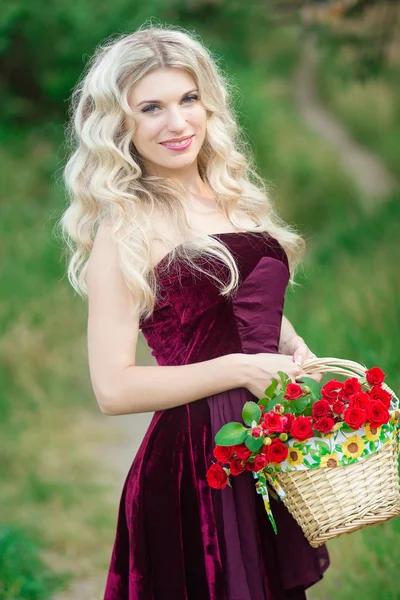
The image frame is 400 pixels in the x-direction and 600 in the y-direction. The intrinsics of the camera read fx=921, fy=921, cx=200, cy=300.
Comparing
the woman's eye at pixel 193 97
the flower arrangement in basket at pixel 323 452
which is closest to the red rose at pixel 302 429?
the flower arrangement in basket at pixel 323 452

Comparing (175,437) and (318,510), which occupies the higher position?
(175,437)

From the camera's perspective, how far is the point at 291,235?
2.62 metres

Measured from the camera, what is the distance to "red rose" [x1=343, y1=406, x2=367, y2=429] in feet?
6.66

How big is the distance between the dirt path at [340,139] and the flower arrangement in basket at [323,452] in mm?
7970

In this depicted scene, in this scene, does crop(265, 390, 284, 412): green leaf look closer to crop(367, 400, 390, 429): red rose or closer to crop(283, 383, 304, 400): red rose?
crop(283, 383, 304, 400): red rose

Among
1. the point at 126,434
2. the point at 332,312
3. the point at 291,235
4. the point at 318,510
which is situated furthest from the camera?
the point at 332,312

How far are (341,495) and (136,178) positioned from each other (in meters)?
0.99

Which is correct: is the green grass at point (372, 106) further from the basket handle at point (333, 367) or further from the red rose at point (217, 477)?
the red rose at point (217, 477)

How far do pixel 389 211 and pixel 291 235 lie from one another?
6776 millimetres

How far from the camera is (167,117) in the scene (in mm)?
2373

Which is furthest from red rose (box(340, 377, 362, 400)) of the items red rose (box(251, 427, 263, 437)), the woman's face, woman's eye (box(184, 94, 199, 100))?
woman's eye (box(184, 94, 199, 100))

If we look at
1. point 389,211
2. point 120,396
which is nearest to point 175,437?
point 120,396

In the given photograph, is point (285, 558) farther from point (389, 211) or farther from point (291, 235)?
point (389, 211)

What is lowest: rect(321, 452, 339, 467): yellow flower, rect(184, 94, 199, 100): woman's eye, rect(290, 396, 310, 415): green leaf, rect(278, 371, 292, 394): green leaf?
rect(321, 452, 339, 467): yellow flower
